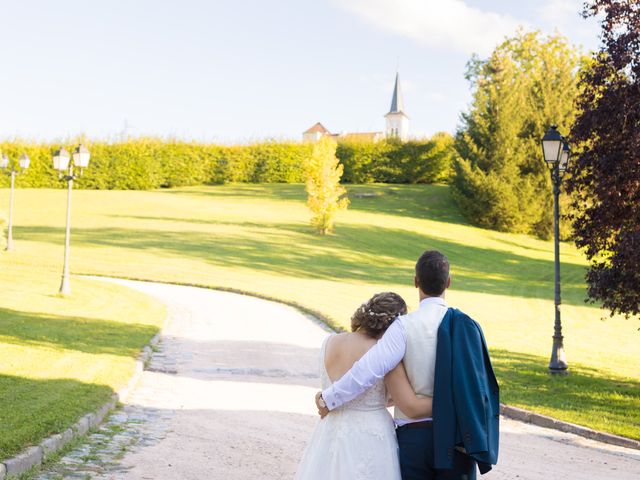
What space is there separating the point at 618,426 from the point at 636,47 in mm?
6165

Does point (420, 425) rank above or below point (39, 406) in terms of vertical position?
above

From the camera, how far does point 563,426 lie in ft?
34.1

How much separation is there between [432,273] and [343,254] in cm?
3259

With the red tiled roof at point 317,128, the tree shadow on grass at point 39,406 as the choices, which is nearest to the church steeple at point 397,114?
the red tiled roof at point 317,128

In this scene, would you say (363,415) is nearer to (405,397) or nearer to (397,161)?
(405,397)

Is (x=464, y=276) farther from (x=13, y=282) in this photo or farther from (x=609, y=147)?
(x=609, y=147)

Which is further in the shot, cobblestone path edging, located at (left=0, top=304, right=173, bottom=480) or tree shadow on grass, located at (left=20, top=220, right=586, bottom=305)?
tree shadow on grass, located at (left=20, top=220, right=586, bottom=305)

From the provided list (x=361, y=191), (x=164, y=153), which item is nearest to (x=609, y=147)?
(x=361, y=191)

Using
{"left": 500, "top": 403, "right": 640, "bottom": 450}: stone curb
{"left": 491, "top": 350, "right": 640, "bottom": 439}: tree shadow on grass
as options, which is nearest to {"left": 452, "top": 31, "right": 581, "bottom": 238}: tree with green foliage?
{"left": 491, "top": 350, "right": 640, "bottom": 439}: tree shadow on grass

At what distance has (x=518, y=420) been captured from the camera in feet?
35.9

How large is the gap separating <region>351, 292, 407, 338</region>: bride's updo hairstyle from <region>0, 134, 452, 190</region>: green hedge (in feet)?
184

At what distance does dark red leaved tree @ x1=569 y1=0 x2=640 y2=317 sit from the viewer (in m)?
12.5

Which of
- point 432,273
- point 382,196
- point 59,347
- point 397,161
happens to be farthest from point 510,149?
point 432,273

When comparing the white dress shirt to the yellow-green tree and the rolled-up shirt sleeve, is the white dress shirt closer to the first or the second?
the rolled-up shirt sleeve
